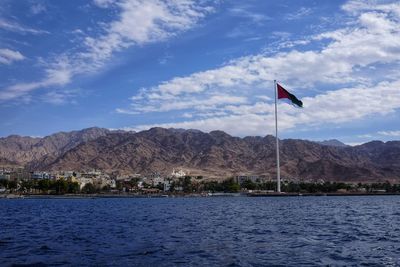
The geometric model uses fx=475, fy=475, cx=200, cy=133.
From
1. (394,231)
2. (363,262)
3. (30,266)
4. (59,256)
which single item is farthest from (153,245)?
(394,231)

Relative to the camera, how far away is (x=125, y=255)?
3241 centimetres

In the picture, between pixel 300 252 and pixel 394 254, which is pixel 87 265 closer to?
pixel 300 252

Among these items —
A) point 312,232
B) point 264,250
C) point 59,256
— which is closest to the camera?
point 59,256

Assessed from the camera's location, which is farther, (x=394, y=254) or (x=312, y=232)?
(x=312, y=232)

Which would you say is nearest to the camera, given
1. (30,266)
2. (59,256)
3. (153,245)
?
(30,266)

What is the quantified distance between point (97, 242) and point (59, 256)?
772 centimetres

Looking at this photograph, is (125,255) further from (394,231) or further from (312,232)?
(394,231)

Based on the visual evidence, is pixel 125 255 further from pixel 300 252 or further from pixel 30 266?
pixel 300 252

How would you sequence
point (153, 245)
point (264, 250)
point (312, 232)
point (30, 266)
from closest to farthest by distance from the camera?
point (30, 266)
point (264, 250)
point (153, 245)
point (312, 232)

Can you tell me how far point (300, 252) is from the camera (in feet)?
110

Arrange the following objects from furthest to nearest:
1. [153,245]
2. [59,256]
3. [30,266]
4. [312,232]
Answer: [312,232] < [153,245] < [59,256] < [30,266]

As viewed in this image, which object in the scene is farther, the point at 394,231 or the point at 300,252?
the point at 394,231

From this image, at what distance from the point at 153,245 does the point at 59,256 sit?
794 cm

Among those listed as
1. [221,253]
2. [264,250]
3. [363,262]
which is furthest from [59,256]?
[363,262]
